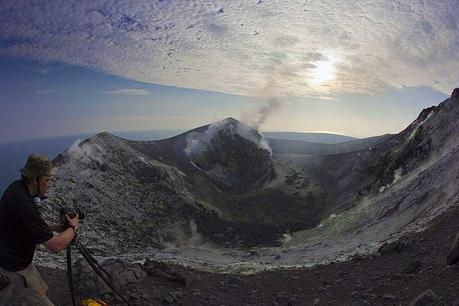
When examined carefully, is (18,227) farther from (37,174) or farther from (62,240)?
(37,174)

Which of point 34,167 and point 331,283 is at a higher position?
point 34,167

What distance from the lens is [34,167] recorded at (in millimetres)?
7070

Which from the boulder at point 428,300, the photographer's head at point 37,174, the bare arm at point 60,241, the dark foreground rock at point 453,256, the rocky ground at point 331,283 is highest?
the photographer's head at point 37,174

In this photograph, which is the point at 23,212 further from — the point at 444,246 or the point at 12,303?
the point at 444,246

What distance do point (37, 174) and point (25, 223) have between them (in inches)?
34.5

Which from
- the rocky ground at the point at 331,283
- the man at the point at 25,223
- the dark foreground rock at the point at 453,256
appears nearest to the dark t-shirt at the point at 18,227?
the man at the point at 25,223

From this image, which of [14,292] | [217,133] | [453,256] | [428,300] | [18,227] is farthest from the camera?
[217,133]

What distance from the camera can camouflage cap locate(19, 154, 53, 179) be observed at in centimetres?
704

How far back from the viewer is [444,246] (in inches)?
661

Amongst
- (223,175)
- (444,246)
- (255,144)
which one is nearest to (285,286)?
(444,246)

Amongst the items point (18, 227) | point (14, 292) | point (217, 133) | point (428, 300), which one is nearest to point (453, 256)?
point (428, 300)

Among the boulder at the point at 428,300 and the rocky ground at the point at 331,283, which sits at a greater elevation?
the boulder at the point at 428,300

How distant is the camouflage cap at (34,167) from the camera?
7043mm

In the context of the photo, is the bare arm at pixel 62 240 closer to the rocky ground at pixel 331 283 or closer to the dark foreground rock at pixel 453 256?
the rocky ground at pixel 331 283
